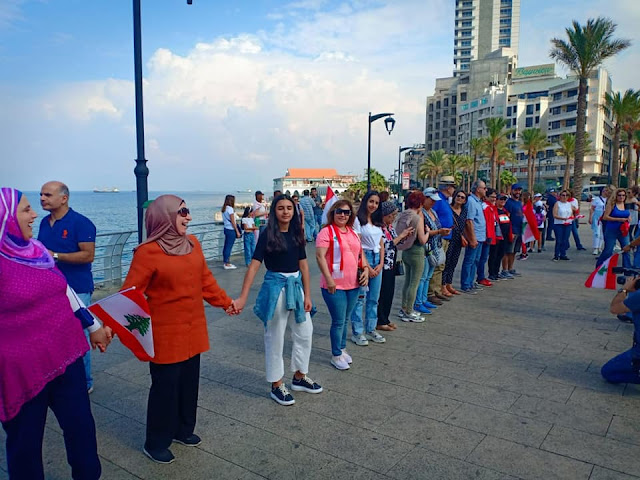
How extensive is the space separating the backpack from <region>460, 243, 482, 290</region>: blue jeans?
7.86 ft

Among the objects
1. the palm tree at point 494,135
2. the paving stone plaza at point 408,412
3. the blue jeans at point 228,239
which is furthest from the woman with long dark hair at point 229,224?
the palm tree at point 494,135

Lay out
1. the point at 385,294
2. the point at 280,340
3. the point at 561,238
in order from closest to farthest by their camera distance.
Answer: the point at 280,340 < the point at 385,294 < the point at 561,238

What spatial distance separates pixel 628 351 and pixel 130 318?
4.26 meters

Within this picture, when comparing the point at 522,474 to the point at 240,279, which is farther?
the point at 240,279

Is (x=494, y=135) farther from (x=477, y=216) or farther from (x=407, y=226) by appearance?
(x=407, y=226)

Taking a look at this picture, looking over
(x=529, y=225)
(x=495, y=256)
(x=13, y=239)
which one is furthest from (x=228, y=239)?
(x=13, y=239)

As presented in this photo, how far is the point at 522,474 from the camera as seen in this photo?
3.11 metres

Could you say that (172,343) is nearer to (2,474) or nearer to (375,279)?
(2,474)

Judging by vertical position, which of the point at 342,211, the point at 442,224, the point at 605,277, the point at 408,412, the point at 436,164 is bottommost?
the point at 408,412

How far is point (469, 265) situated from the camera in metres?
8.52

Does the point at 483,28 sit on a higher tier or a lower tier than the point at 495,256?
higher

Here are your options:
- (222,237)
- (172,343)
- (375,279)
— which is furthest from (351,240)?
(222,237)

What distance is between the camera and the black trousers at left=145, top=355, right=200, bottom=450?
3215 mm

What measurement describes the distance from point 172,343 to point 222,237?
9.94 meters
